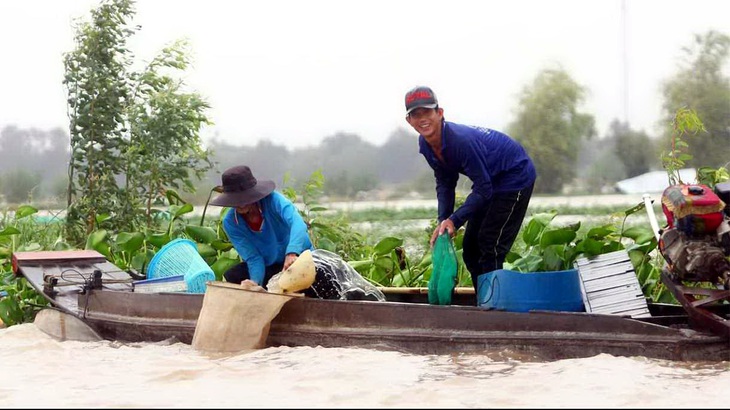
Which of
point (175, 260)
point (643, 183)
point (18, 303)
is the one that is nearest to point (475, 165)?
point (175, 260)

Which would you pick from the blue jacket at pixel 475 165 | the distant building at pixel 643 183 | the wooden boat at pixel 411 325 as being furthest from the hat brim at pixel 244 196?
the distant building at pixel 643 183

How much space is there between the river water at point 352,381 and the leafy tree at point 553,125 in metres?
8.11

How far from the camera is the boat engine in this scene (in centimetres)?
536

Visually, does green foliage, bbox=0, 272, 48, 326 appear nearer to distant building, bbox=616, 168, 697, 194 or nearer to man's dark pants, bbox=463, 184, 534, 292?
man's dark pants, bbox=463, 184, 534, 292

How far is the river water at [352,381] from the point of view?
185 inches

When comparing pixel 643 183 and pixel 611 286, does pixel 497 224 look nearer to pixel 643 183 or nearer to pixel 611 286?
pixel 611 286

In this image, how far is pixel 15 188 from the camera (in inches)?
463

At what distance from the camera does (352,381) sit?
17.1 feet

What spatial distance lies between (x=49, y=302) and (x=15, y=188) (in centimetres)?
477

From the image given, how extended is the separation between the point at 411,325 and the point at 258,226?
127cm

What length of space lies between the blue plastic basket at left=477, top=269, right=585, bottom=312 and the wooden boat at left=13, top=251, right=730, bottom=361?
73 millimetres

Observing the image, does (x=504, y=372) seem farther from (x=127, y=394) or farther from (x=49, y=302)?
(x=49, y=302)

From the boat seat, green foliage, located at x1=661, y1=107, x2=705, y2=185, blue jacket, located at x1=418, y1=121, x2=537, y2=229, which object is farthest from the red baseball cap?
green foliage, located at x1=661, y1=107, x2=705, y2=185

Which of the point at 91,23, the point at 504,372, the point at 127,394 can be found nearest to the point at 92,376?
the point at 127,394
